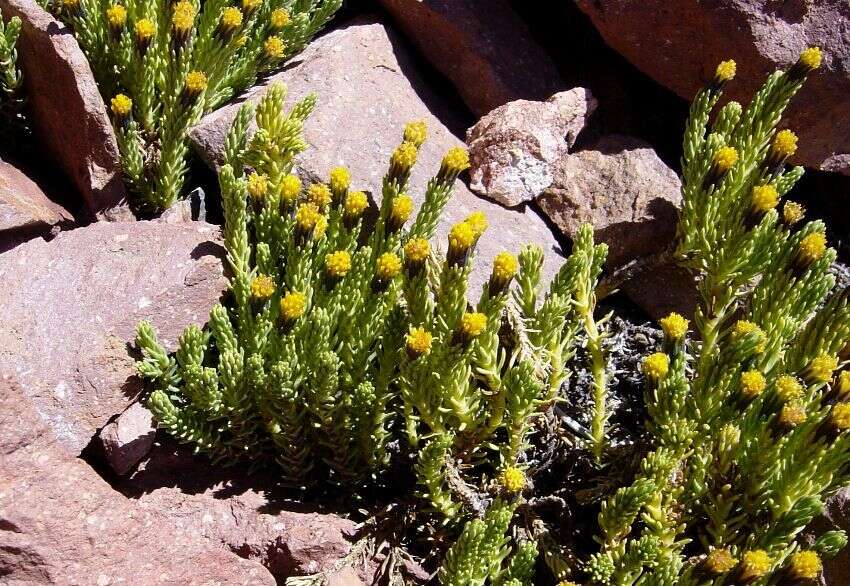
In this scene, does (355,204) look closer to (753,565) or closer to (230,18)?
(230,18)

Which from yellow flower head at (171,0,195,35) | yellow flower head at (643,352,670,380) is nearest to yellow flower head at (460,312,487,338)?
yellow flower head at (643,352,670,380)

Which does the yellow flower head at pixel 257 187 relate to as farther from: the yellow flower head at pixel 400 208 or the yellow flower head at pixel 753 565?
the yellow flower head at pixel 753 565

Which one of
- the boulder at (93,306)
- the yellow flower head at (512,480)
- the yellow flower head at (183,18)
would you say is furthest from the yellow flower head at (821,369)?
the yellow flower head at (183,18)

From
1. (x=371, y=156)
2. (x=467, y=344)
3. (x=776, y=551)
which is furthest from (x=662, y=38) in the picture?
(x=776, y=551)

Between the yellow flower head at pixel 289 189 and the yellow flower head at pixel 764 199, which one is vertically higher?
the yellow flower head at pixel 764 199

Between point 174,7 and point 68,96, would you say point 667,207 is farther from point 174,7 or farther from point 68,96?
point 68,96

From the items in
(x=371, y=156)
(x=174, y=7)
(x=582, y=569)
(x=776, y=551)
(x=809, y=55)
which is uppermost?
(x=809, y=55)
